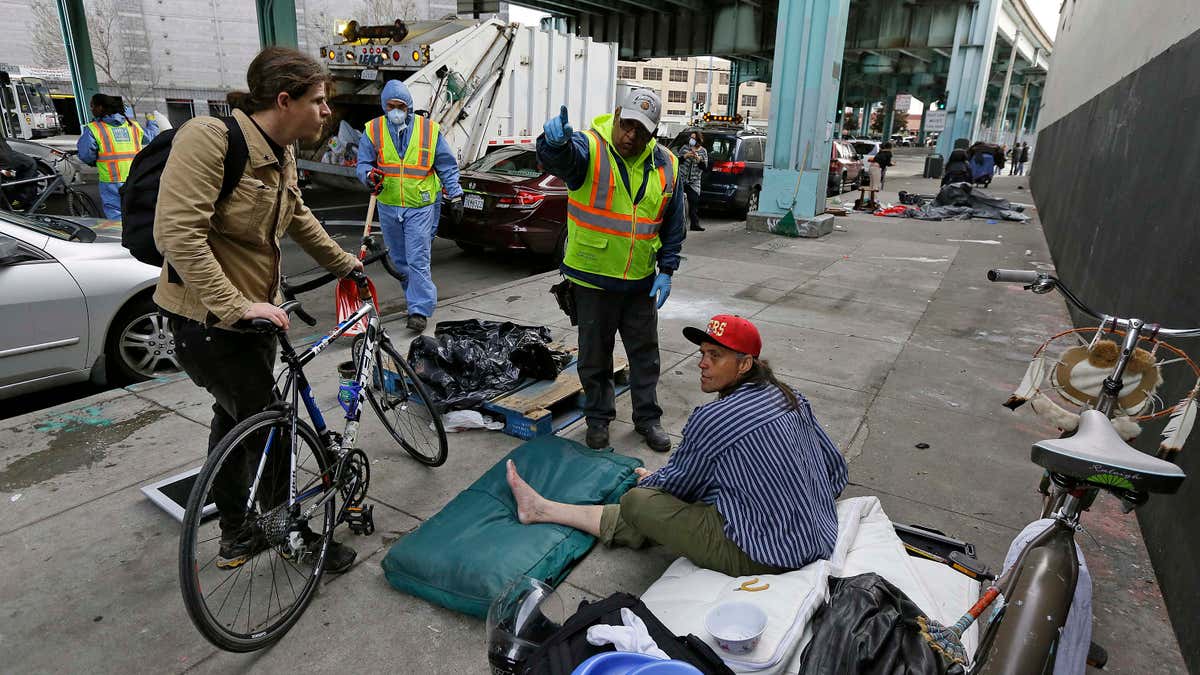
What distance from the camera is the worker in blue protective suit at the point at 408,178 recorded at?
602 cm

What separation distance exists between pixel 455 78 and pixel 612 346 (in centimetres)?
763

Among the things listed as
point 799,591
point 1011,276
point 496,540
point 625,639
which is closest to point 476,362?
point 496,540

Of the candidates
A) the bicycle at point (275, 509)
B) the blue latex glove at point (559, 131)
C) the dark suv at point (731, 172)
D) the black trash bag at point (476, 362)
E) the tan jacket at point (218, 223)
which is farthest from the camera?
the dark suv at point (731, 172)

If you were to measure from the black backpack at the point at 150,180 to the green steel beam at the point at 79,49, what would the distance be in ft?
50.0

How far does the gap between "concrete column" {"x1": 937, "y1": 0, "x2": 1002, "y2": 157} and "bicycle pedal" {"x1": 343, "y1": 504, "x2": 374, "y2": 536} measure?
24584 millimetres

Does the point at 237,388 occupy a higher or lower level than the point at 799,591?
higher

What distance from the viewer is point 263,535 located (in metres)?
2.54

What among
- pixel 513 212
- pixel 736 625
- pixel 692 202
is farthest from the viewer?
pixel 692 202

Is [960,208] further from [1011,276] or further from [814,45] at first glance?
[1011,276]

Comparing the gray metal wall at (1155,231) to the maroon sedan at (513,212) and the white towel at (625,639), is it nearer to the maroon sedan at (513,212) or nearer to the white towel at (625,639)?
the white towel at (625,639)

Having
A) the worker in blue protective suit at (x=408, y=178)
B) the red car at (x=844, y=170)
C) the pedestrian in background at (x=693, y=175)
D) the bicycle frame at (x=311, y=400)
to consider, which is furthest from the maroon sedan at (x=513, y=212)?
the red car at (x=844, y=170)

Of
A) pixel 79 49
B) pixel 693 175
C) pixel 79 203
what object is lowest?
pixel 79 203

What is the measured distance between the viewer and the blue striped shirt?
2449 mm

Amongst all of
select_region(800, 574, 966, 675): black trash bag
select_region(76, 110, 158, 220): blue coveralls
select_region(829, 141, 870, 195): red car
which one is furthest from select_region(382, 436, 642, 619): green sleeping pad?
select_region(829, 141, 870, 195): red car
